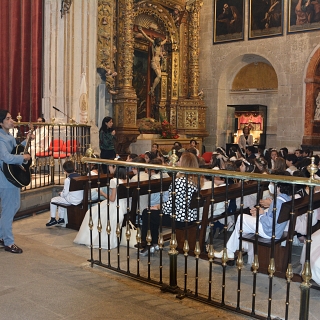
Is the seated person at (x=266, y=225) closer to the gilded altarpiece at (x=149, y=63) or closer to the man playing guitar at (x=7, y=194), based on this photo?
the man playing guitar at (x=7, y=194)

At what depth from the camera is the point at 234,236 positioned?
4.59 m

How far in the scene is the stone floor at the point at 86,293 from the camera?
128 inches

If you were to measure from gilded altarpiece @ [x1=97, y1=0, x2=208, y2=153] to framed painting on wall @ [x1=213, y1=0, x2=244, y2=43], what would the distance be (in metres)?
0.75

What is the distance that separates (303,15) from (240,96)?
3.83 meters

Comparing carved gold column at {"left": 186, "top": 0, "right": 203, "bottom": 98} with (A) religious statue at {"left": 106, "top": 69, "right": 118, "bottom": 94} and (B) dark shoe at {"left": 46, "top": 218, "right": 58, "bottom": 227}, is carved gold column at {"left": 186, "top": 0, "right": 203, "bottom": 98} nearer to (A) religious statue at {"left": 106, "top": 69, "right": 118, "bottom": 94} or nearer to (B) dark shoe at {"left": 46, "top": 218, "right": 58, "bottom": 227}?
(A) religious statue at {"left": 106, "top": 69, "right": 118, "bottom": 94}

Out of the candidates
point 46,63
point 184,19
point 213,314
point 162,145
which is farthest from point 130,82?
point 213,314

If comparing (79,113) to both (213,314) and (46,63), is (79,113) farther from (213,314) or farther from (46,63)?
(213,314)

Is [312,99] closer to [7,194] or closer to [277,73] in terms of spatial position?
[277,73]

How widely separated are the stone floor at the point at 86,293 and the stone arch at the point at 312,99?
10.8 meters

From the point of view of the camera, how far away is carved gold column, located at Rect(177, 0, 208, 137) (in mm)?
16016

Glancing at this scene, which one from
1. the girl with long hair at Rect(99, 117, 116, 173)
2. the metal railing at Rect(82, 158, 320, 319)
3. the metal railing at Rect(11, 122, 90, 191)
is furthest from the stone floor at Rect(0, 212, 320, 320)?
the girl with long hair at Rect(99, 117, 116, 173)

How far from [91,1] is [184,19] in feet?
18.0

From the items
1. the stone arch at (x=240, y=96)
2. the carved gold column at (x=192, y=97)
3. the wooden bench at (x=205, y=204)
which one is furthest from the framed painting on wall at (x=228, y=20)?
the wooden bench at (x=205, y=204)

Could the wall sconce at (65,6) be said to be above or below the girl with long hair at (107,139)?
above
